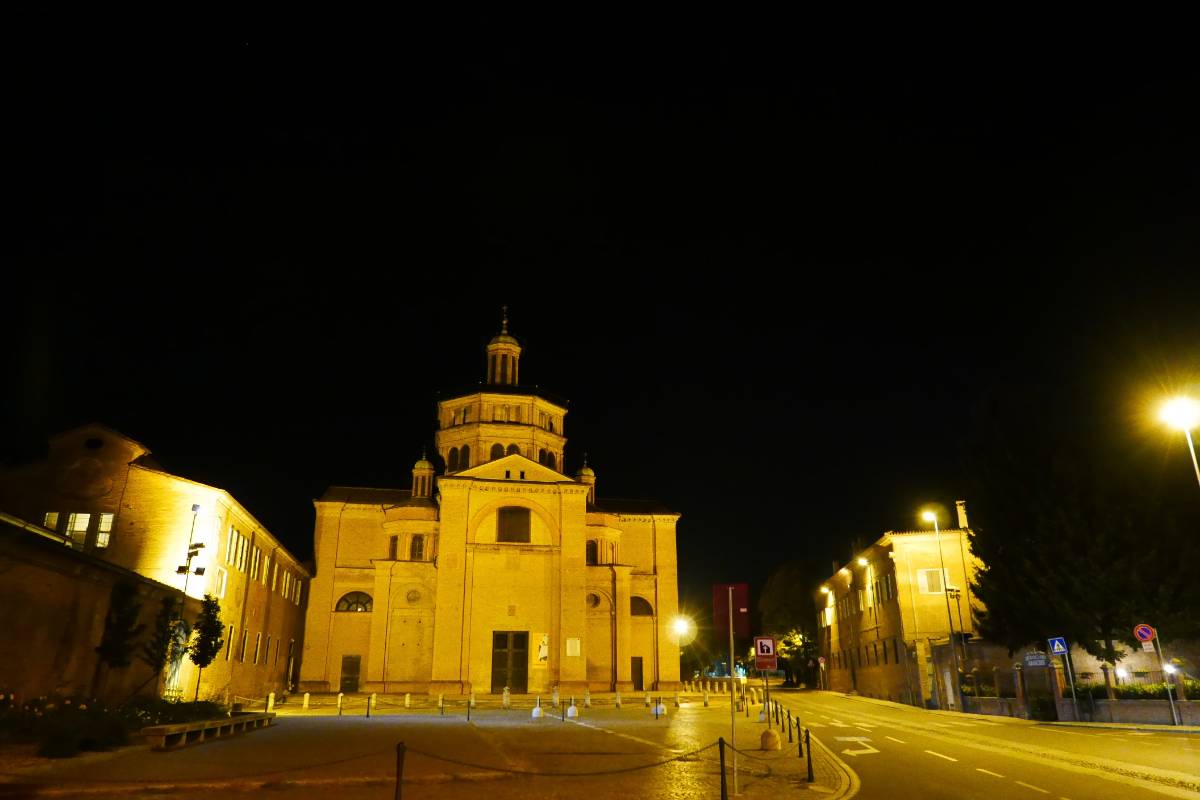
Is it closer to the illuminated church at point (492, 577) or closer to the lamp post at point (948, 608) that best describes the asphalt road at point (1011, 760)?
the lamp post at point (948, 608)

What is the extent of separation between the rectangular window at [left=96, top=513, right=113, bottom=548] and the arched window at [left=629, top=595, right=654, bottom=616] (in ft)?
105

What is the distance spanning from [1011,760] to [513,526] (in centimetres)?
3501

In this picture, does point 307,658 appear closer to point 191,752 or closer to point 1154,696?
point 191,752

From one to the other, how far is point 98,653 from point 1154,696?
3338cm

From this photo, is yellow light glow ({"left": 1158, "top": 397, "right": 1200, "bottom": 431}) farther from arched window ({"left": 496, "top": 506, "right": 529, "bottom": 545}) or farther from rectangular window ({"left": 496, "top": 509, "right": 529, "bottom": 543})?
rectangular window ({"left": 496, "top": 509, "right": 529, "bottom": 543})

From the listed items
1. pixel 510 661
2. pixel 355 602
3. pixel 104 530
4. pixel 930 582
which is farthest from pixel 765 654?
pixel 355 602

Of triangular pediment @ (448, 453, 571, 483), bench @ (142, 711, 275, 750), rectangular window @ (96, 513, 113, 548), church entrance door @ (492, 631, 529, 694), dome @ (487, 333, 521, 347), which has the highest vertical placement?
dome @ (487, 333, 521, 347)

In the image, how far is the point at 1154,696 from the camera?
88.2ft

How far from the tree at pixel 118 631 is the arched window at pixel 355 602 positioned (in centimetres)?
2877

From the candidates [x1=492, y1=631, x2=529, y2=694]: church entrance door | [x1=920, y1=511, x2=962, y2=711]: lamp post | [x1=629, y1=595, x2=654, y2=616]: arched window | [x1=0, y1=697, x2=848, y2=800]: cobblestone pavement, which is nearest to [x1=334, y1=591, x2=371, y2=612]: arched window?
[x1=492, y1=631, x2=529, y2=694]: church entrance door

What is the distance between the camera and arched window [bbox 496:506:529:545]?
48406 millimetres

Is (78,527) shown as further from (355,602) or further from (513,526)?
(513,526)

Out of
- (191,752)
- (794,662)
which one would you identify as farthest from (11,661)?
(794,662)

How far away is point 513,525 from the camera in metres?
48.7
